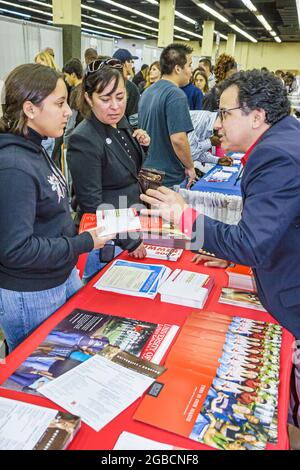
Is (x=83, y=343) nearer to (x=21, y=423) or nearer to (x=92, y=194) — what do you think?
(x=21, y=423)

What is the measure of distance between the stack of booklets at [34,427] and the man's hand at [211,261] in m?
1.09

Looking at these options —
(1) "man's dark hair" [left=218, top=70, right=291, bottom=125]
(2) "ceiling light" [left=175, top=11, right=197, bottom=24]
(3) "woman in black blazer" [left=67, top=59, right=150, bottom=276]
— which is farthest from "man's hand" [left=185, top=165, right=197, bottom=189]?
(2) "ceiling light" [left=175, top=11, right=197, bottom=24]

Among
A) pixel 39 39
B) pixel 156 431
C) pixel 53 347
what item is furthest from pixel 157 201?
pixel 39 39

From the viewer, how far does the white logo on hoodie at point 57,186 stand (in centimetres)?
147

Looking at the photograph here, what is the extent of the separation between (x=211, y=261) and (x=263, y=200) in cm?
76

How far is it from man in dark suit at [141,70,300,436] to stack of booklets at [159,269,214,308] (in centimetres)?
23

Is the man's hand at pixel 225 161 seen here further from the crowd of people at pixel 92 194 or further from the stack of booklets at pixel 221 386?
the stack of booklets at pixel 221 386

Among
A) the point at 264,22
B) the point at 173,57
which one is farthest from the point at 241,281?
the point at 264,22

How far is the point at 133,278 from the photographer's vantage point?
5.77ft

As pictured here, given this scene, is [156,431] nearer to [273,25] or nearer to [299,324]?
[299,324]

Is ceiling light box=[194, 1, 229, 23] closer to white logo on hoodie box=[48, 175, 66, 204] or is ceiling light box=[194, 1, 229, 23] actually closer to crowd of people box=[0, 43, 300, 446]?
crowd of people box=[0, 43, 300, 446]
